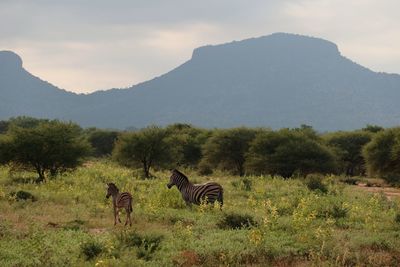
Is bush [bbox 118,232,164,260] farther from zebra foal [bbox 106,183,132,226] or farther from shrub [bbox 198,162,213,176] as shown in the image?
shrub [bbox 198,162,213,176]

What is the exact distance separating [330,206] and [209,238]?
7817 mm

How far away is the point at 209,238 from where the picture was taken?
13531 millimetres

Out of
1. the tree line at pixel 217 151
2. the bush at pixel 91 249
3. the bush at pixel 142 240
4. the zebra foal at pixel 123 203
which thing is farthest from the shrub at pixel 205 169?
the bush at pixel 91 249

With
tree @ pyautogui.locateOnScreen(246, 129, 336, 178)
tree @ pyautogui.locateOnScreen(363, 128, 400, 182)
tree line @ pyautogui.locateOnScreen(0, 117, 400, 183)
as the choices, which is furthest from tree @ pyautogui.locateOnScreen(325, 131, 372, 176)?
tree @ pyautogui.locateOnScreen(363, 128, 400, 182)

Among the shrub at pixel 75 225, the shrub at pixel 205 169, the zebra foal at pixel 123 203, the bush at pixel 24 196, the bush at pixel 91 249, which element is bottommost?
the shrub at pixel 205 169

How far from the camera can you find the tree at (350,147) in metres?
60.8

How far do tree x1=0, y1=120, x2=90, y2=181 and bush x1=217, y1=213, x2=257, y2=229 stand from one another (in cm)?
2003

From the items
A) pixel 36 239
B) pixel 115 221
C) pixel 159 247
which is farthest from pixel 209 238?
pixel 36 239

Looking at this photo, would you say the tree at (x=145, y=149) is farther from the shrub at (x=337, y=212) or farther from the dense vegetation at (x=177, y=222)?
the shrub at (x=337, y=212)

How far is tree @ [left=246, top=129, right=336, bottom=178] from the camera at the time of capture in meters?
44.9

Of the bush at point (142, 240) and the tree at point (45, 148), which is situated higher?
the tree at point (45, 148)

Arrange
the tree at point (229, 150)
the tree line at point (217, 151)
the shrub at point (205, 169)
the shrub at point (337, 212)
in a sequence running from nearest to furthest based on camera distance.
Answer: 1. the shrub at point (337, 212)
2. the tree line at point (217, 151)
3. the tree at point (229, 150)
4. the shrub at point (205, 169)

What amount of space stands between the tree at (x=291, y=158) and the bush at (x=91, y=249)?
34439mm

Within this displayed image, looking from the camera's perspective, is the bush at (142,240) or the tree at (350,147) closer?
the bush at (142,240)
